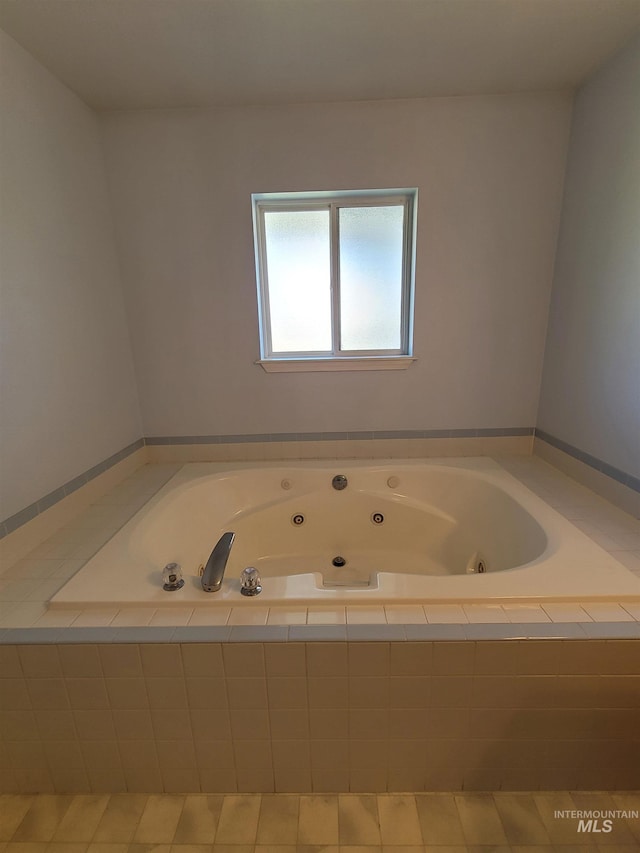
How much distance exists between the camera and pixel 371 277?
2010mm

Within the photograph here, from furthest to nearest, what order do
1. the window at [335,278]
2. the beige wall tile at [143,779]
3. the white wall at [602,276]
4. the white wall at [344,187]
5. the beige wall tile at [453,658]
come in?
1. the window at [335,278]
2. the white wall at [344,187]
3. the white wall at [602,276]
4. the beige wall tile at [143,779]
5. the beige wall tile at [453,658]

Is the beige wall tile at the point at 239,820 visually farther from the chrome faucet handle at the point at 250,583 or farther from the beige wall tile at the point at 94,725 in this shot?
the chrome faucet handle at the point at 250,583

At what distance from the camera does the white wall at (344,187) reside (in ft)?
5.68

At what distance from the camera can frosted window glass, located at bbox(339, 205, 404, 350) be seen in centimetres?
195

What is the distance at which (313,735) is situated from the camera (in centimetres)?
101

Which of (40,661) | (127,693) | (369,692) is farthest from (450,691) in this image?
(40,661)

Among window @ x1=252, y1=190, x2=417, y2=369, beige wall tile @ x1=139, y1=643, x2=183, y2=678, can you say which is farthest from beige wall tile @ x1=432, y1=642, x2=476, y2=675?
window @ x1=252, y1=190, x2=417, y2=369

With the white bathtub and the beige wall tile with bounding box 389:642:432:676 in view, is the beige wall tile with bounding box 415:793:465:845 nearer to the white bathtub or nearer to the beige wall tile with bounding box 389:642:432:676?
the beige wall tile with bounding box 389:642:432:676

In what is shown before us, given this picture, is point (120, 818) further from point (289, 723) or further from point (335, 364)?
point (335, 364)

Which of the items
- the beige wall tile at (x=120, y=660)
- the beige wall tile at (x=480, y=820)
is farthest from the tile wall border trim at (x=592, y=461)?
the beige wall tile at (x=120, y=660)

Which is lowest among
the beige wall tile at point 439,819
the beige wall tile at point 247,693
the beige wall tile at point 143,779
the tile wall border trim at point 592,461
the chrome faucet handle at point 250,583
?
the beige wall tile at point 439,819

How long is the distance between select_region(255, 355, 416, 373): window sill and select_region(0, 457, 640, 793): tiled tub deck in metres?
1.28

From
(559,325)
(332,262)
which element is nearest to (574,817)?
(559,325)

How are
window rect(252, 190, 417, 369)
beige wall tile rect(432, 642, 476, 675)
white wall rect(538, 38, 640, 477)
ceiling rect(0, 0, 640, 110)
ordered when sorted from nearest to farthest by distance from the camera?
beige wall tile rect(432, 642, 476, 675) < ceiling rect(0, 0, 640, 110) < white wall rect(538, 38, 640, 477) < window rect(252, 190, 417, 369)
